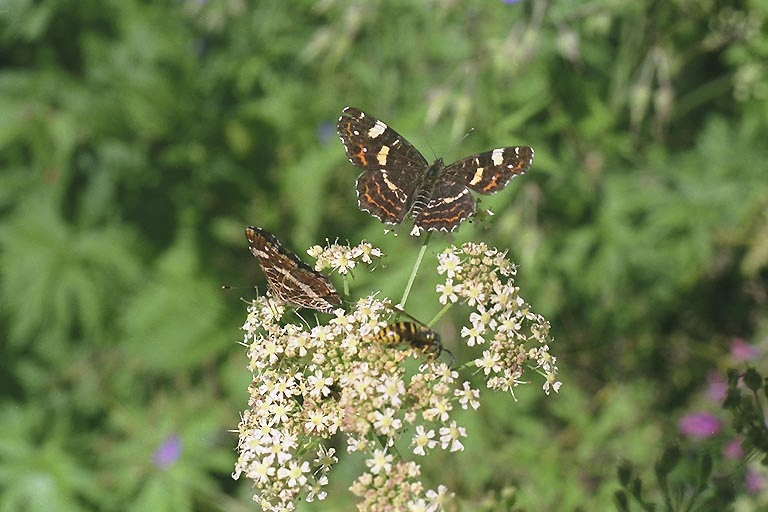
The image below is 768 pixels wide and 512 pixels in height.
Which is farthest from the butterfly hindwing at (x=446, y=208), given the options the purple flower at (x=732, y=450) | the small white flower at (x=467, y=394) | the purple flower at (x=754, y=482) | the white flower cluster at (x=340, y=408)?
the purple flower at (x=732, y=450)

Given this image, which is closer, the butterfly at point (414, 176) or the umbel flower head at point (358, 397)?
the umbel flower head at point (358, 397)

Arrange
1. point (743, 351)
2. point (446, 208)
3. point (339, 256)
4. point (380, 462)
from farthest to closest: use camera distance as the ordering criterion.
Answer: point (743, 351) < point (446, 208) < point (339, 256) < point (380, 462)

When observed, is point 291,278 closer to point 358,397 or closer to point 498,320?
point 358,397

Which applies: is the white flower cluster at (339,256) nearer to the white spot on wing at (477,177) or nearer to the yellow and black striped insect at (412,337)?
the yellow and black striped insect at (412,337)

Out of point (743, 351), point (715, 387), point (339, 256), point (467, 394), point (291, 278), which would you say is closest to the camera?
point (467, 394)

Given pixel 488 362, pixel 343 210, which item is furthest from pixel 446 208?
pixel 343 210

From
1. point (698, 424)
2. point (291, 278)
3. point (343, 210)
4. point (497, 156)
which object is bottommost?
point (291, 278)
